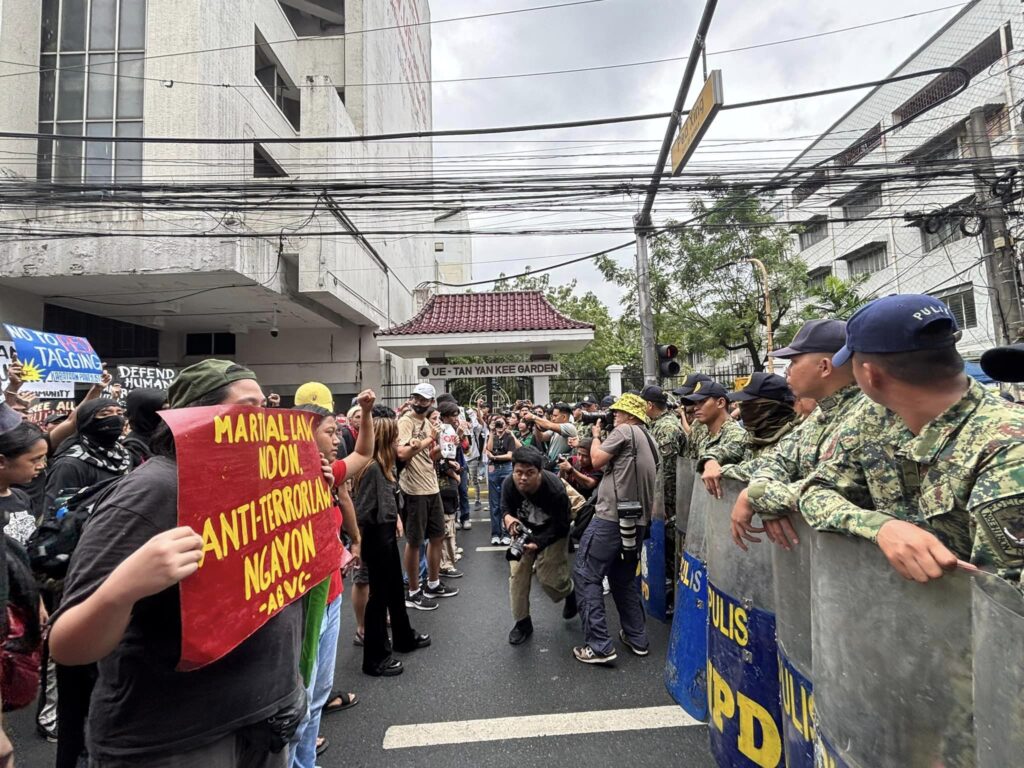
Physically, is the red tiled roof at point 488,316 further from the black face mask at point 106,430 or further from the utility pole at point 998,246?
the black face mask at point 106,430

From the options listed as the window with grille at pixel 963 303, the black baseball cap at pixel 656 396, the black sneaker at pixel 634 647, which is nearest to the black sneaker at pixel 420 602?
the black sneaker at pixel 634 647

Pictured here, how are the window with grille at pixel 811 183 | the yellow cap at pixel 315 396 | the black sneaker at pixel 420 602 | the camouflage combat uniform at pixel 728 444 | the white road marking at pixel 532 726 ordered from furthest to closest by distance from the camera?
the window with grille at pixel 811 183
the black sneaker at pixel 420 602
the camouflage combat uniform at pixel 728 444
the yellow cap at pixel 315 396
the white road marking at pixel 532 726

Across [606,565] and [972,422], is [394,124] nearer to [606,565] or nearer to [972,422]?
[606,565]

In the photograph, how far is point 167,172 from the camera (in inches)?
347

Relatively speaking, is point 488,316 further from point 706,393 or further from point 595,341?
point 595,341

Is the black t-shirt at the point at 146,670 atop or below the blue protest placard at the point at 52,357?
below

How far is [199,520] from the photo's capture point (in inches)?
48.4

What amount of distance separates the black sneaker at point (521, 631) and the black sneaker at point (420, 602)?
98cm

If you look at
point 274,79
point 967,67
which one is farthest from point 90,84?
point 967,67

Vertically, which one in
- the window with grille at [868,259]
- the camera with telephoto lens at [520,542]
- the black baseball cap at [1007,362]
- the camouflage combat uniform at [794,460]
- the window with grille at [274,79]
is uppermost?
the window with grille at [274,79]

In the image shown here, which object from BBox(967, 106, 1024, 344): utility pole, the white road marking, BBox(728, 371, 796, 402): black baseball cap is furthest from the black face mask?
BBox(967, 106, 1024, 344): utility pole

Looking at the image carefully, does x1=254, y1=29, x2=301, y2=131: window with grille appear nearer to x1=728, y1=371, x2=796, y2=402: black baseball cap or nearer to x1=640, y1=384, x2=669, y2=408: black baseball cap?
x1=640, y1=384, x2=669, y2=408: black baseball cap

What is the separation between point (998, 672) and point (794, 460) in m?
1.24

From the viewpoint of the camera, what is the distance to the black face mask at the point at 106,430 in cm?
312
